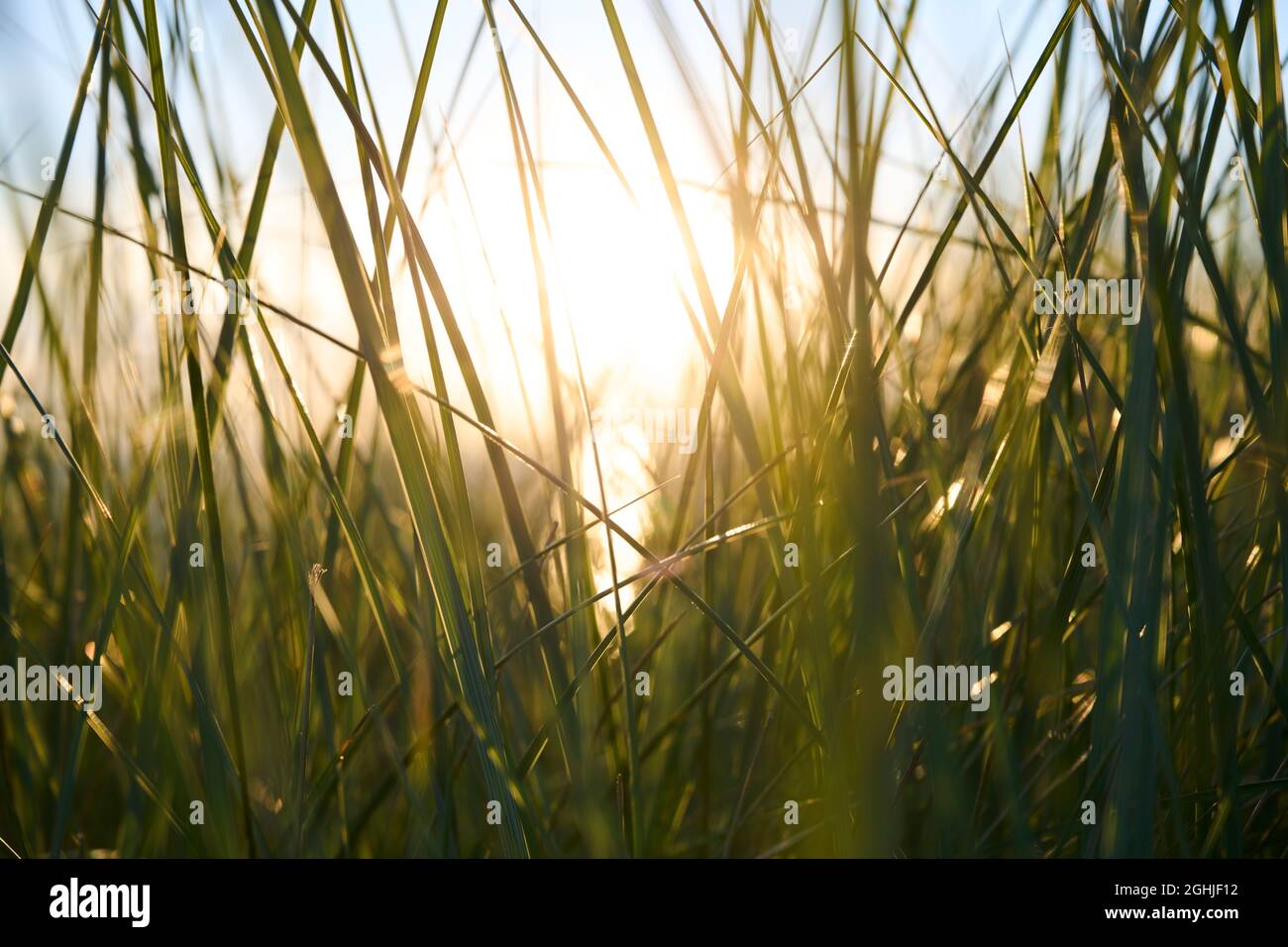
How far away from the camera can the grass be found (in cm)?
47

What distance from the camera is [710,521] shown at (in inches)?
22.3

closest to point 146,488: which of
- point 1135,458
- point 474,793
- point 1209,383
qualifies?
point 474,793

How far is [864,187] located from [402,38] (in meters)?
0.38

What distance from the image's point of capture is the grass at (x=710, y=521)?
0.47 m

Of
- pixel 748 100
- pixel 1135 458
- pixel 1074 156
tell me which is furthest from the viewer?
pixel 1074 156

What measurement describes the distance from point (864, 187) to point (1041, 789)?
19.0 inches

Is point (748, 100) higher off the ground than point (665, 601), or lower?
higher

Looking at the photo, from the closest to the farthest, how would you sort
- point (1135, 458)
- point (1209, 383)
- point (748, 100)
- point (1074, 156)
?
point (1135, 458) < point (748, 100) < point (1074, 156) < point (1209, 383)

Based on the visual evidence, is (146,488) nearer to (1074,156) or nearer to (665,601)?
(665,601)

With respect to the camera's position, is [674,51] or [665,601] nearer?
[674,51]

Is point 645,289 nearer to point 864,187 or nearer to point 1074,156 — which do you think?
point 864,187
